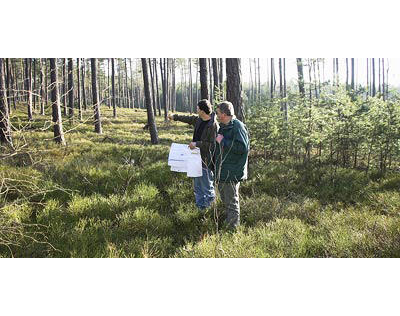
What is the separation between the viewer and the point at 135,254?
12.1 ft

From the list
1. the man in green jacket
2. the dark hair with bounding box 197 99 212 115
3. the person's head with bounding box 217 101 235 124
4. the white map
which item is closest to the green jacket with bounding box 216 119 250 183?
the man in green jacket

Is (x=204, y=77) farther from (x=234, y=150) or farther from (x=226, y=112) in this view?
(x=234, y=150)

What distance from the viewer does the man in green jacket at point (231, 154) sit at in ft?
14.4

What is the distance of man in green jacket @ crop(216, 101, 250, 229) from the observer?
14.4 feet

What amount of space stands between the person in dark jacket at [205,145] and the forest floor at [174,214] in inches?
11.5

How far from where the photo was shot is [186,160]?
546cm

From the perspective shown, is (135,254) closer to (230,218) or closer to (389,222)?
(230,218)

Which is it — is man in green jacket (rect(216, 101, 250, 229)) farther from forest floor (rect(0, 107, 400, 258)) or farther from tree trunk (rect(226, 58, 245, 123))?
tree trunk (rect(226, 58, 245, 123))

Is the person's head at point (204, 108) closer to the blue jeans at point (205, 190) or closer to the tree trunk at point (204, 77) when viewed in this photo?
the blue jeans at point (205, 190)

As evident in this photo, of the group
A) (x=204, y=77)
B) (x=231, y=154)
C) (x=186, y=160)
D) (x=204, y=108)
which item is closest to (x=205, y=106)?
(x=204, y=108)

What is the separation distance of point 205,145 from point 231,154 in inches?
32.4

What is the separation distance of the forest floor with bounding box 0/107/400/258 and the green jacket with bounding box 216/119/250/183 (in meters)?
0.86

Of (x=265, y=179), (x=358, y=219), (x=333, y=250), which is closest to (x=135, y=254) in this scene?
(x=333, y=250)

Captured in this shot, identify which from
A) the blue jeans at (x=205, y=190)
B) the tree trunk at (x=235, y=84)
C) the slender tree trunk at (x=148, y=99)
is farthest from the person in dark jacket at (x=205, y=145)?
the slender tree trunk at (x=148, y=99)
